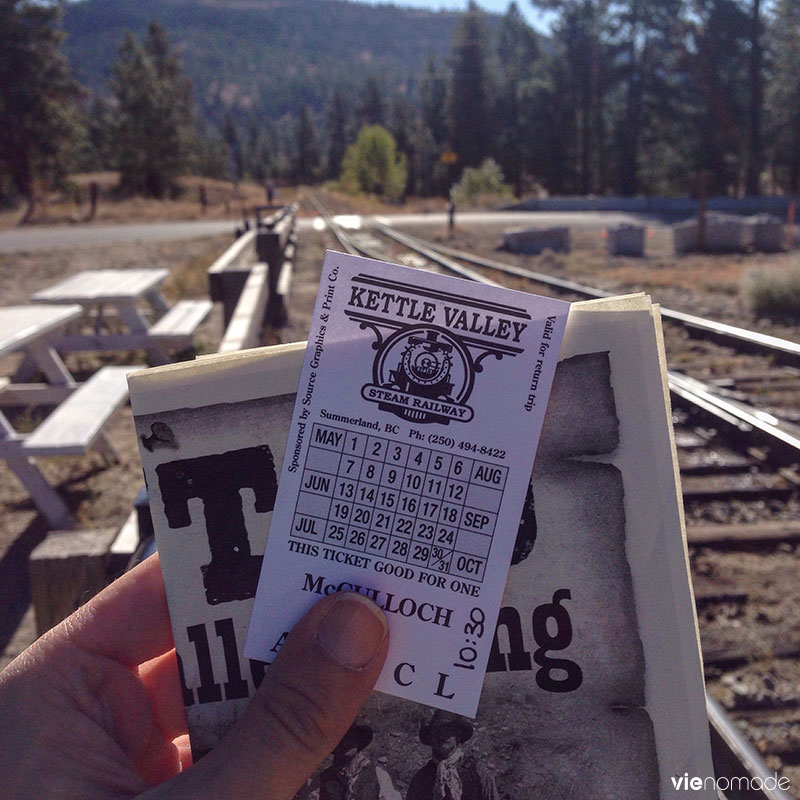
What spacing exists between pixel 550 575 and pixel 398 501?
236 millimetres

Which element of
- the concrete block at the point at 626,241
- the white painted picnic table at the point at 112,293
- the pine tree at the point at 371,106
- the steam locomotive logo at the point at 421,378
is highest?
the pine tree at the point at 371,106

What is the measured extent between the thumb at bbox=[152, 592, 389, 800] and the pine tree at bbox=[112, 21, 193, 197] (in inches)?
2634

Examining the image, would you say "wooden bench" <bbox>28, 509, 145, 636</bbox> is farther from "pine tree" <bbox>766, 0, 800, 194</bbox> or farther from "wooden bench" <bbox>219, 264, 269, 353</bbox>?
"pine tree" <bbox>766, 0, 800, 194</bbox>

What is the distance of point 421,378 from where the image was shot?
2.92 feet

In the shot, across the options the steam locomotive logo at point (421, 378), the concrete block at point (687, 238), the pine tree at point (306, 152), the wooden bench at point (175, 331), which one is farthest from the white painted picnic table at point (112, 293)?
the pine tree at point (306, 152)

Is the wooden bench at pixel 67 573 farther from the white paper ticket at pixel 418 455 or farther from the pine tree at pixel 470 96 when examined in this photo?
the pine tree at pixel 470 96

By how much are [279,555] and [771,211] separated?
38.4 metres

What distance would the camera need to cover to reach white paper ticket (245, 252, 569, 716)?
0.89m

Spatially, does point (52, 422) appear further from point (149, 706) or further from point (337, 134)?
point (337, 134)

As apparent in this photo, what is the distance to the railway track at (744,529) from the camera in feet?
7.14

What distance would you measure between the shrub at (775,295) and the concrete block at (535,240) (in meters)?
7.81

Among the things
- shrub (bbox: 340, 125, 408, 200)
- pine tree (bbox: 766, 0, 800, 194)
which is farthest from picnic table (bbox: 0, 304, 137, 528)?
shrub (bbox: 340, 125, 408, 200)

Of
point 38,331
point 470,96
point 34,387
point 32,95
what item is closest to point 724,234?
point 34,387

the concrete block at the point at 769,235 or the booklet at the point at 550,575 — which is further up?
the concrete block at the point at 769,235
